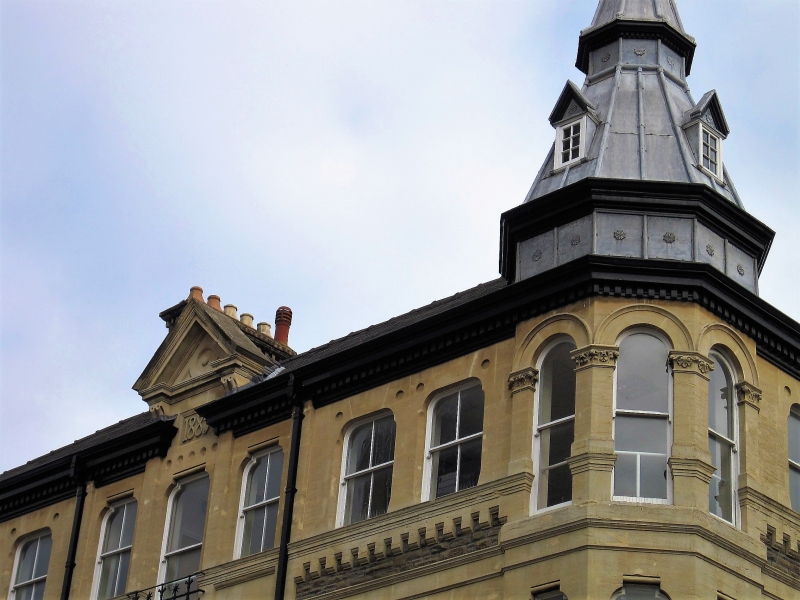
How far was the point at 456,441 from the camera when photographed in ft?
100

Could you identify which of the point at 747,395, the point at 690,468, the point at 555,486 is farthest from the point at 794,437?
the point at 555,486

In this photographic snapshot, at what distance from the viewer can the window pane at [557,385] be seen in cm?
2911

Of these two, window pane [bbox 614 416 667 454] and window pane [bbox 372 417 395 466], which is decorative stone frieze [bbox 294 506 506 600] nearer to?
window pane [bbox 372 417 395 466]

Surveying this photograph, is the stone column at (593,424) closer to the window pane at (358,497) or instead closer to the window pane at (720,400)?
the window pane at (720,400)

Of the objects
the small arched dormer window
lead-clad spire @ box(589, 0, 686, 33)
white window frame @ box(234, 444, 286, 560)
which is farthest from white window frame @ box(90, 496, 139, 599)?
lead-clad spire @ box(589, 0, 686, 33)

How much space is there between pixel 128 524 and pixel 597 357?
1244cm

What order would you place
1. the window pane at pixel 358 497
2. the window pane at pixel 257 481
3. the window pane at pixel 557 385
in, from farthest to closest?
1. the window pane at pixel 257 481
2. the window pane at pixel 358 497
3. the window pane at pixel 557 385

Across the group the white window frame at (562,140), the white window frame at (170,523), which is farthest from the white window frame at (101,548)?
the white window frame at (562,140)

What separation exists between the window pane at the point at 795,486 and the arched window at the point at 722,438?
6.31ft

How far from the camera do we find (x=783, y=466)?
29594 millimetres

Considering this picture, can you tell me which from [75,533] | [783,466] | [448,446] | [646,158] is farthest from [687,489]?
[75,533]

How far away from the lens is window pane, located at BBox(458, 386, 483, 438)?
30484 mm

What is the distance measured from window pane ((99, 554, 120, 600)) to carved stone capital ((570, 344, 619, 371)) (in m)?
12.3

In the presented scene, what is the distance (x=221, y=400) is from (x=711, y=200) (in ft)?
35.5
